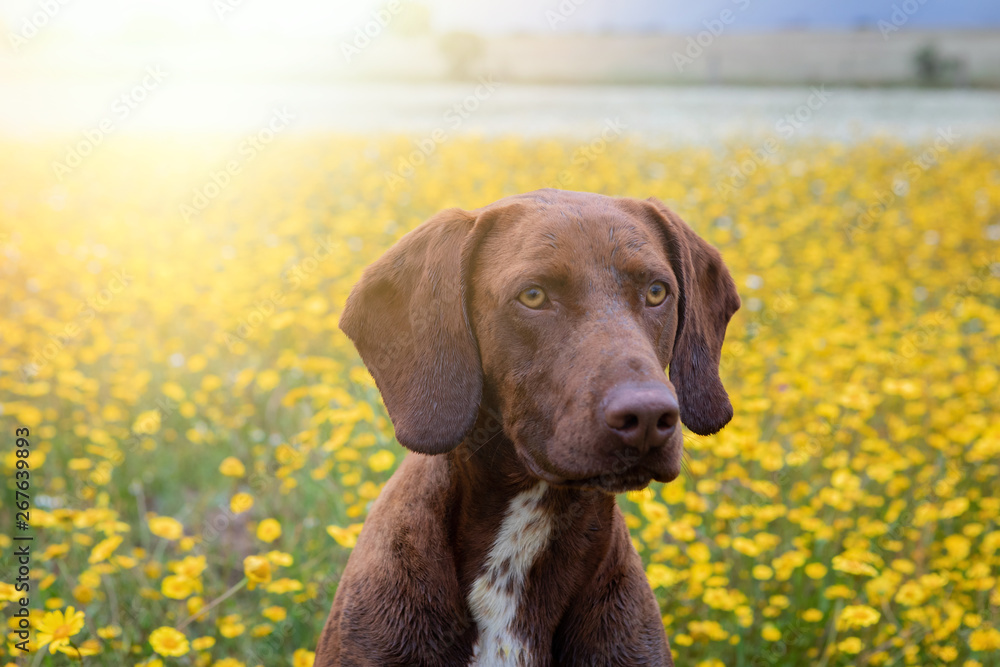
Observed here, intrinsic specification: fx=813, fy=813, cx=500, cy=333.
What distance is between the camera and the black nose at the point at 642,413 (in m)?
1.76

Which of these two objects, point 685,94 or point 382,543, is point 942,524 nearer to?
point 382,543

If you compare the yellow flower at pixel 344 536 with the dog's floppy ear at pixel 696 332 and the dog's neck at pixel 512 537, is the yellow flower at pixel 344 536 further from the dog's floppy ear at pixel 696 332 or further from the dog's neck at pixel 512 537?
the dog's floppy ear at pixel 696 332

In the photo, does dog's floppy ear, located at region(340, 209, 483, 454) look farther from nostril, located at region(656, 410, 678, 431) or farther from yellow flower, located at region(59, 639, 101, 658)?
yellow flower, located at region(59, 639, 101, 658)

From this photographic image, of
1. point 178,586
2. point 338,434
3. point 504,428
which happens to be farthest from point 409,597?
point 338,434

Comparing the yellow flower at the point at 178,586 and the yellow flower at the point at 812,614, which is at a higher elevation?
the yellow flower at the point at 178,586

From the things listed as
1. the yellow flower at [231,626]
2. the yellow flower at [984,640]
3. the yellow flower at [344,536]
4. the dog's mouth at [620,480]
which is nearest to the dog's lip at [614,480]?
the dog's mouth at [620,480]

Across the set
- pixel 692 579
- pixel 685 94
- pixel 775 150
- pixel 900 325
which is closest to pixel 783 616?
pixel 692 579

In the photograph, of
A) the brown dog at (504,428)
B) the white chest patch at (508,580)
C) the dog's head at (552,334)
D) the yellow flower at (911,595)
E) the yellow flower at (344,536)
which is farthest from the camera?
the yellow flower at (911,595)

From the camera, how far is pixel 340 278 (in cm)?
633

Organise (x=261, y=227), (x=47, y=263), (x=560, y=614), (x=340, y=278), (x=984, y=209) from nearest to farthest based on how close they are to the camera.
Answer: (x=560, y=614) → (x=47, y=263) → (x=340, y=278) → (x=261, y=227) → (x=984, y=209)

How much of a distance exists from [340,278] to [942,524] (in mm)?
4358

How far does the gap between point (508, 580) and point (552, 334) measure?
71cm

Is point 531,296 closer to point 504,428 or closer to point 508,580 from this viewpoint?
point 504,428

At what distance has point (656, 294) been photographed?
2.20 meters
